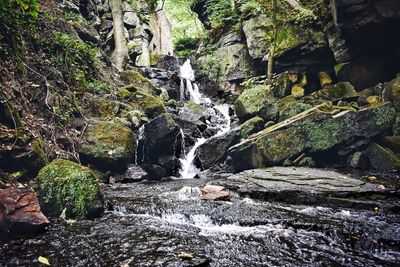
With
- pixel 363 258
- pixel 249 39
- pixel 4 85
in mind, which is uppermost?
pixel 249 39

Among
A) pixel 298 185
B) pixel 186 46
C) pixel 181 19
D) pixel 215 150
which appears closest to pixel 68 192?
pixel 298 185

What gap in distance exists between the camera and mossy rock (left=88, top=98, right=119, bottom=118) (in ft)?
35.5

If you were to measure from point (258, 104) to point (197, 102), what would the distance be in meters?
6.36

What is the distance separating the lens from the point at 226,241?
4531mm

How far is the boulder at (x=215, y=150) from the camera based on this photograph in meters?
11.3

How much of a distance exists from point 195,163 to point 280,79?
17.2ft

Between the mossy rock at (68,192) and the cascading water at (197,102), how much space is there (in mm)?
5329

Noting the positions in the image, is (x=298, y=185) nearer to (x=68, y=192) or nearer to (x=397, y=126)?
(x=397, y=126)

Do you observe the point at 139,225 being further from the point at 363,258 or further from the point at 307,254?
the point at 363,258

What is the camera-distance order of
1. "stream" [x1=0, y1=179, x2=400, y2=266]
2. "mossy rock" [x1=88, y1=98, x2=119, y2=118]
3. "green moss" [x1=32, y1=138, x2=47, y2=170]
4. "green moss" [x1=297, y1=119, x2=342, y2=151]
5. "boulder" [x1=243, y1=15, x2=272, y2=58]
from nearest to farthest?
1. "stream" [x1=0, y1=179, x2=400, y2=266]
2. "green moss" [x1=32, y1=138, x2=47, y2=170]
3. "green moss" [x1=297, y1=119, x2=342, y2=151]
4. "mossy rock" [x1=88, y1=98, x2=119, y2=118]
5. "boulder" [x1=243, y1=15, x2=272, y2=58]

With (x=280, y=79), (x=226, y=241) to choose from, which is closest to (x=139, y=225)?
(x=226, y=241)

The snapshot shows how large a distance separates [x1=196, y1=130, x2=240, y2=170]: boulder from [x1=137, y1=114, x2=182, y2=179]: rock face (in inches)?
41.4

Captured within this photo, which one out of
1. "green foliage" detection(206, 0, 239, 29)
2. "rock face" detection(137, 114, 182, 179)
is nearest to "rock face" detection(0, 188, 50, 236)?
"rock face" detection(137, 114, 182, 179)

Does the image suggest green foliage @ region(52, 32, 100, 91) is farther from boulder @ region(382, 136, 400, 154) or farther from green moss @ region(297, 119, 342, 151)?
boulder @ region(382, 136, 400, 154)
